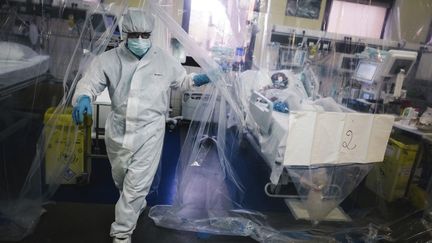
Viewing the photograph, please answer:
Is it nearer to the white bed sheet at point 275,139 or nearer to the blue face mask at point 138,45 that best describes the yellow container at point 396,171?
the white bed sheet at point 275,139

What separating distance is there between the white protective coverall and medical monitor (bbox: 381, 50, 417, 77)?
1.67 m

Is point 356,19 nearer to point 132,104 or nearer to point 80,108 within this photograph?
point 132,104

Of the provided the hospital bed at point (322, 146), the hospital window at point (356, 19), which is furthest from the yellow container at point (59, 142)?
the hospital window at point (356, 19)

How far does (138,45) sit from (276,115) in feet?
3.49

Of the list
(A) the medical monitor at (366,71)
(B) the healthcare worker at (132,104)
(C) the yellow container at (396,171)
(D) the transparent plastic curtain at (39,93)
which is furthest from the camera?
(C) the yellow container at (396,171)

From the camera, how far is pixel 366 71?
2.22 meters

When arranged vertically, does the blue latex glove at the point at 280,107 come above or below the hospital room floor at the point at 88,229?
above

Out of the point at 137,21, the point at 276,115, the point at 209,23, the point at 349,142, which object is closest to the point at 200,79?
the point at 209,23

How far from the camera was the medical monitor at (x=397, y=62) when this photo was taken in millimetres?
2203

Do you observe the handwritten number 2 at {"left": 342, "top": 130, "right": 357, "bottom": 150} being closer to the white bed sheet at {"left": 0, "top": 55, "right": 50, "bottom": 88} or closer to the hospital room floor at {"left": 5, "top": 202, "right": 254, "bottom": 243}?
the hospital room floor at {"left": 5, "top": 202, "right": 254, "bottom": 243}

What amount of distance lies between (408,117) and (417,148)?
0.95 ft

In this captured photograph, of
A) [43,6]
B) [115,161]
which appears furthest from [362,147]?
[43,6]

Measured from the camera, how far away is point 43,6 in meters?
1.83

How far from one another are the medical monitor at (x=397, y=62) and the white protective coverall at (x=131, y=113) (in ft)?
5.46
